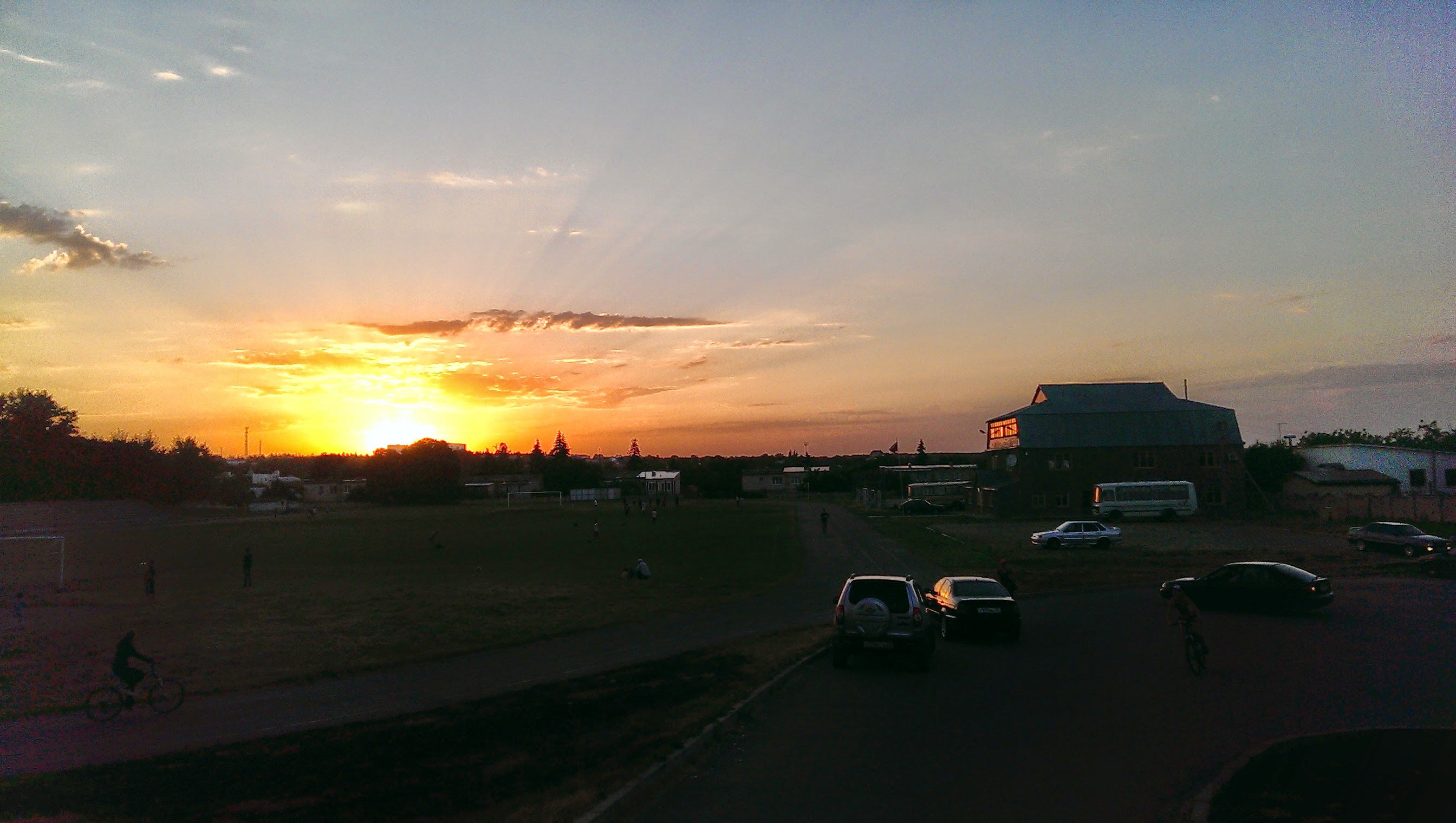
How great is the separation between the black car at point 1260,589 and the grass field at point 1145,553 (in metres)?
7.12

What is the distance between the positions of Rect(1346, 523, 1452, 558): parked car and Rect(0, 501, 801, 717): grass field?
87.1 ft

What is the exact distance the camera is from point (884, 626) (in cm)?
1662

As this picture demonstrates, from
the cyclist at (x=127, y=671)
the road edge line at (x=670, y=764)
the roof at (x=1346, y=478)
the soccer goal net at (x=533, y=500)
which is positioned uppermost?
the roof at (x=1346, y=478)

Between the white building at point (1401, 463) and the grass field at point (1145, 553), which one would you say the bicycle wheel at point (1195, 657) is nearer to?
the grass field at point (1145, 553)

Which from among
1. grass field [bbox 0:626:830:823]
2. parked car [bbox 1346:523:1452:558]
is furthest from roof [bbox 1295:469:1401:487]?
grass field [bbox 0:626:830:823]

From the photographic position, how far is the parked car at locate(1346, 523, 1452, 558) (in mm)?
36969

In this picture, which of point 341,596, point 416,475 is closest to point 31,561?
point 341,596

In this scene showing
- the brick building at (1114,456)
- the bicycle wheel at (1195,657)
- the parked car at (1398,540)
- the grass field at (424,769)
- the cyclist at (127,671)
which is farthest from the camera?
the brick building at (1114,456)

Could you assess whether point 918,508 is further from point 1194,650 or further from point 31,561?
point 1194,650

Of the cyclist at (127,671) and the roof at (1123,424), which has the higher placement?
the roof at (1123,424)

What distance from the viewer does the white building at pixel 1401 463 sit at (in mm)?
75375

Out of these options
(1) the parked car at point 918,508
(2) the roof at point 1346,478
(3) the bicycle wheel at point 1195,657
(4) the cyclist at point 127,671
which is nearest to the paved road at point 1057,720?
(3) the bicycle wheel at point 1195,657

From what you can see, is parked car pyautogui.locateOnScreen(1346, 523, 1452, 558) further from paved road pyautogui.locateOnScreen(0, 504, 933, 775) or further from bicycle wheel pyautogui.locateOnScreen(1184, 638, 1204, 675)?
bicycle wheel pyautogui.locateOnScreen(1184, 638, 1204, 675)

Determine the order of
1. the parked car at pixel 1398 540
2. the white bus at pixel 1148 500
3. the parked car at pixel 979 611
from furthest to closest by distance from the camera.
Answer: the white bus at pixel 1148 500 → the parked car at pixel 1398 540 → the parked car at pixel 979 611
